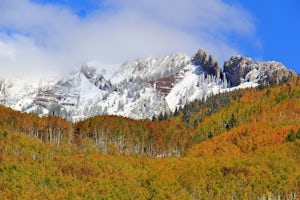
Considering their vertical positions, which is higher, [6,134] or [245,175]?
[6,134]

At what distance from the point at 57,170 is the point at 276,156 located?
2551 inches

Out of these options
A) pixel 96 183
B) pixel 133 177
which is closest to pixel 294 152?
pixel 133 177

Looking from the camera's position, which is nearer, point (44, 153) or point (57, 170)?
point (57, 170)

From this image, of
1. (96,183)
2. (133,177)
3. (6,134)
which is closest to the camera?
(96,183)

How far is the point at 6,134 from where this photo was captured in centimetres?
16650

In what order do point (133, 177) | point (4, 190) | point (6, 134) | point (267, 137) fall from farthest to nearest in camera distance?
point (267, 137) → point (6, 134) → point (133, 177) → point (4, 190)

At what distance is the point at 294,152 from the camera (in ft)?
520

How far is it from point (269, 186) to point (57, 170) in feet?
181

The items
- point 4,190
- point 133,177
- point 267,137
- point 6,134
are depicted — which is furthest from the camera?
point 267,137

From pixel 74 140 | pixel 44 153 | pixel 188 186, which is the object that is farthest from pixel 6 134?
pixel 188 186

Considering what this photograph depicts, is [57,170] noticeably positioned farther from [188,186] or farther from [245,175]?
[245,175]

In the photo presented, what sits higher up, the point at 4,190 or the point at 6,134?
the point at 6,134

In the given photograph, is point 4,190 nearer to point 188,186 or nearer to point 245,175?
point 188,186

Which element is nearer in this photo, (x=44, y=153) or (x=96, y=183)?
(x=96, y=183)
